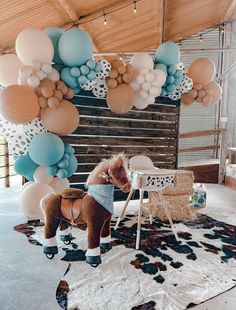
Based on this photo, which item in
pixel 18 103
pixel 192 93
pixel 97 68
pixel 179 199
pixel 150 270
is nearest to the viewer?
pixel 150 270

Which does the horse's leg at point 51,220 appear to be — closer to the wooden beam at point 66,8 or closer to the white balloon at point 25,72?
the white balloon at point 25,72

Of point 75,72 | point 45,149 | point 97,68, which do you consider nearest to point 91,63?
point 97,68

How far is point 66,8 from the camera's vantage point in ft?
13.2

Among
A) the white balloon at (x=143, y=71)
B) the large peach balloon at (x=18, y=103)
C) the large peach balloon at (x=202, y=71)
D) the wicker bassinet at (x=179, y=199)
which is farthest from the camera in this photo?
the large peach balloon at (x=202, y=71)

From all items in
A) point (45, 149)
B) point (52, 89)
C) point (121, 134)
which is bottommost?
point (45, 149)

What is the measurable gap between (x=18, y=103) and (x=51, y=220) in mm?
1106

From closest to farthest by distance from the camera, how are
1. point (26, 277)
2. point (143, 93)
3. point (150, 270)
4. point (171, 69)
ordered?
1. point (26, 277)
2. point (150, 270)
3. point (143, 93)
4. point (171, 69)

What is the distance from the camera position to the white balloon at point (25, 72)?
2.44m

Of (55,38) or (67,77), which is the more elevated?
(55,38)

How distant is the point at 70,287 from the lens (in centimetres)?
180

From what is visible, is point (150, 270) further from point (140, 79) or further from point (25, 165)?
point (140, 79)

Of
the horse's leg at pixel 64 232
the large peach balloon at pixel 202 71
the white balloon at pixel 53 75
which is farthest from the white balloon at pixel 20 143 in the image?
the large peach balloon at pixel 202 71

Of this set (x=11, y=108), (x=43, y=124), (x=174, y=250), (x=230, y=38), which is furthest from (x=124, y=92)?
(x=230, y=38)

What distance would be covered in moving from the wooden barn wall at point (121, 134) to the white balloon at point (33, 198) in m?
1.09
